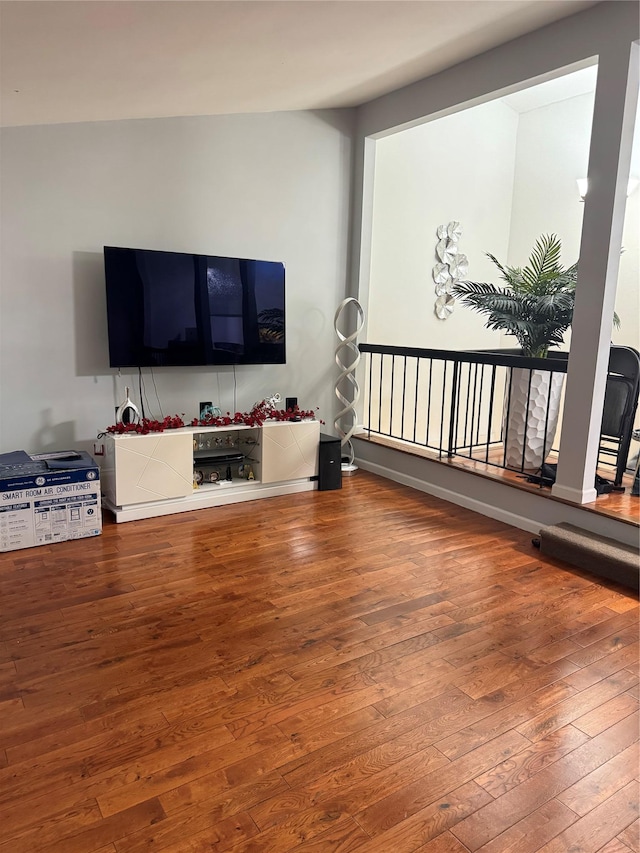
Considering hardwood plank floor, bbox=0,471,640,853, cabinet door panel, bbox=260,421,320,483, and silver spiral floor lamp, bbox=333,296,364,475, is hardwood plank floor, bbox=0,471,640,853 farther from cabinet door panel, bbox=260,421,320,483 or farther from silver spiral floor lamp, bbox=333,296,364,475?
silver spiral floor lamp, bbox=333,296,364,475

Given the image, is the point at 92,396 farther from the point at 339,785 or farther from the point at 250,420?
the point at 339,785

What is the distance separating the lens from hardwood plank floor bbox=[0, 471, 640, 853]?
1.52 metres

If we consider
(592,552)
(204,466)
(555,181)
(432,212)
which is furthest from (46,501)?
(555,181)

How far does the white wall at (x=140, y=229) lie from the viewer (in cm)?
358

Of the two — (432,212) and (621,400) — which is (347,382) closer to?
(432,212)

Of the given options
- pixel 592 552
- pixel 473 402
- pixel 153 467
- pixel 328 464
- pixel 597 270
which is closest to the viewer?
pixel 592 552

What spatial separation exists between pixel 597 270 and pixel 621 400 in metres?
0.92

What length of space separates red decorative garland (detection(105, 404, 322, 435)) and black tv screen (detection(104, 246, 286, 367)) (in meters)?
0.37

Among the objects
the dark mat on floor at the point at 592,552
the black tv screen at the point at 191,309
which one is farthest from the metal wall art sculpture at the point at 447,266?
the dark mat on floor at the point at 592,552

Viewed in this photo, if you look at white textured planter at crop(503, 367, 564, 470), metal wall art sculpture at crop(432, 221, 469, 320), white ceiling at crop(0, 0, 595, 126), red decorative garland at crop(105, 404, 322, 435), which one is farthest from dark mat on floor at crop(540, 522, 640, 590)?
metal wall art sculpture at crop(432, 221, 469, 320)

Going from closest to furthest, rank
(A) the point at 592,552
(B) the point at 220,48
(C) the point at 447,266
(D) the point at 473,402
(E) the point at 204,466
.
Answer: (B) the point at 220,48
(A) the point at 592,552
(D) the point at 473,402
(E) the point at 204,466
(C) the point at 447,266

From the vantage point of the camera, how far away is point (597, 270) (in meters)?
3.18

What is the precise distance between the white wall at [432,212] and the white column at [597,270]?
2.16 m

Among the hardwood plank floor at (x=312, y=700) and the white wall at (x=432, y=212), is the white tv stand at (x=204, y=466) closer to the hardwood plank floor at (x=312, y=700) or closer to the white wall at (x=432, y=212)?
the hardwood plank floor at (x=312, y=700)
